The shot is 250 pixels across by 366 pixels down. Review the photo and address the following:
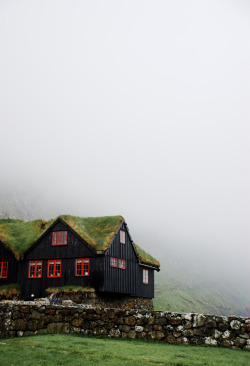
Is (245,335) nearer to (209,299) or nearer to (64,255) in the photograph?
(64,255)

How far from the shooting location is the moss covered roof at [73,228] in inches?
1580

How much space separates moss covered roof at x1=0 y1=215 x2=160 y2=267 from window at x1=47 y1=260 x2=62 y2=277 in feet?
11.2

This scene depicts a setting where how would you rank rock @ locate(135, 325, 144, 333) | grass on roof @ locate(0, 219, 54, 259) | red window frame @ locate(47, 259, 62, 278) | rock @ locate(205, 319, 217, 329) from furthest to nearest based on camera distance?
grass on roof @ locate(0, 219, 54, 259) → red window frame @ locate(47, 259, 62, 278) → rock @ locate(135, 325, 144, 333) → rock @ locate(205, 319, 217, 329)

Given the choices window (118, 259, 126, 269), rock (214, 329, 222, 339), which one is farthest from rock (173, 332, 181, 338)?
window (118, 259, 126, 269)

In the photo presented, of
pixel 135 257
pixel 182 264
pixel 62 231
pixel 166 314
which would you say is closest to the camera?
pixel 166 314

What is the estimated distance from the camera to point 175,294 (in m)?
111

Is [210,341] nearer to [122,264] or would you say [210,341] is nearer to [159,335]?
[159,335]

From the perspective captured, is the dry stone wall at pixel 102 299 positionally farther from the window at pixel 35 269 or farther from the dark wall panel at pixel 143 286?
the window at pixel 35 269

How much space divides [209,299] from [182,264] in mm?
53273

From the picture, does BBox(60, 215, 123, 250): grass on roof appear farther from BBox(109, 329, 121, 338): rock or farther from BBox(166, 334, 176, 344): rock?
BBox(166, 334, 176, 344): rock

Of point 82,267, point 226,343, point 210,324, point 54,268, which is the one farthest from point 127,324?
point 54,268

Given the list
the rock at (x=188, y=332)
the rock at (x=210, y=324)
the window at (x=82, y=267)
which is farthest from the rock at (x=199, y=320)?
the window at (x=82, y=267)

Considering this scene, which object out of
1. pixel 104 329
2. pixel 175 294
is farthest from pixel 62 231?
pixel 175 294

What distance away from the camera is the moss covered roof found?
4012cm
